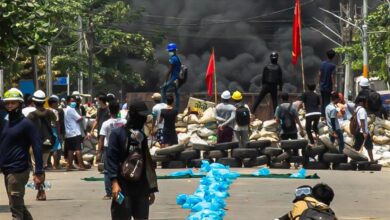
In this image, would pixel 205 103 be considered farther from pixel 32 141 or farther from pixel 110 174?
pixel 110 174

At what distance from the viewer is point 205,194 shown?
16.4 meters

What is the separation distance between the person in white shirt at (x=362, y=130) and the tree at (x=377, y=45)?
23880 mm

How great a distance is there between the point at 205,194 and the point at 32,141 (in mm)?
3385

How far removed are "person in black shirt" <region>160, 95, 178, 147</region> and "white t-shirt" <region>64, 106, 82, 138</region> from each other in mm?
1730

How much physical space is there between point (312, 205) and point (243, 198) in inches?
310

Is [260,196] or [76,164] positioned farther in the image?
[76,164]

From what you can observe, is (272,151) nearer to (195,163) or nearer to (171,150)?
(195,163)

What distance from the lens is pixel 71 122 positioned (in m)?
25.8

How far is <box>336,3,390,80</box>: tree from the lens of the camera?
50.9 meters

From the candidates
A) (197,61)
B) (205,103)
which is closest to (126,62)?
(197,61)

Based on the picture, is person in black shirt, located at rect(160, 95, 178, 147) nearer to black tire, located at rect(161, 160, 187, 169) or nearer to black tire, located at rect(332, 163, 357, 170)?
black tire, located at rect(161, 160, 187, 169)

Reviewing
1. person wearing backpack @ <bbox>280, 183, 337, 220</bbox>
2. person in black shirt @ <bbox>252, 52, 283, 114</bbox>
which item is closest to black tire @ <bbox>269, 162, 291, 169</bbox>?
person in black shirt @ <bbox>252, 52, 283, 114</bbox>

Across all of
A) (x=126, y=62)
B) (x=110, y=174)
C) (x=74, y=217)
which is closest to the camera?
(x=110, y=174)

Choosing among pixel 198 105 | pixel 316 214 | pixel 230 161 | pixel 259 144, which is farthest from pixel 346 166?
pixel 316 214
